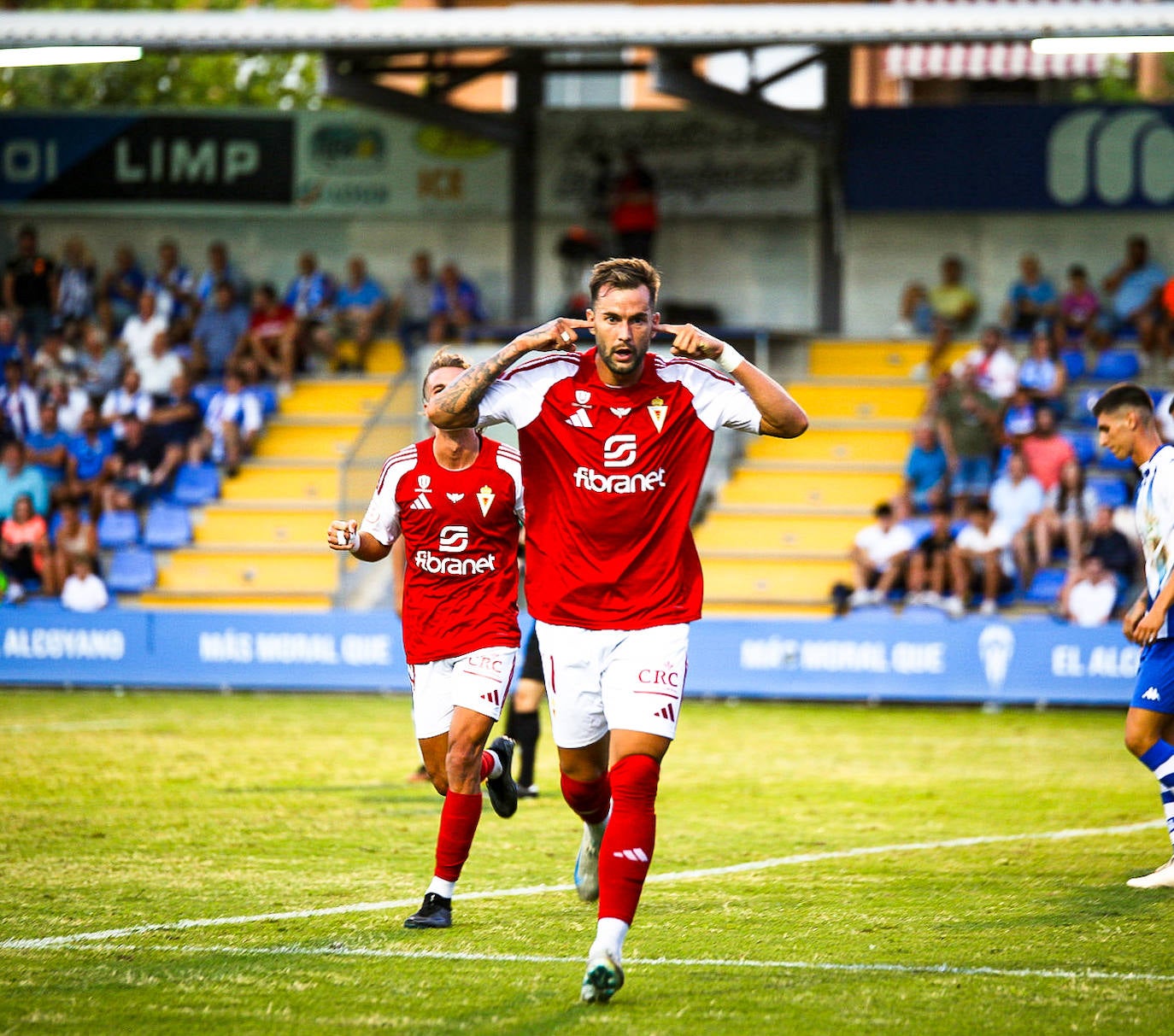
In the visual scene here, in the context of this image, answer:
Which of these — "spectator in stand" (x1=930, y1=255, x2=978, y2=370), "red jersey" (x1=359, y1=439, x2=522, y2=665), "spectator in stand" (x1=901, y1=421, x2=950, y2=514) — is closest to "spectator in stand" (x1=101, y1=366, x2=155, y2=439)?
"spectator in stand" (x1=901, y1=421, x2=950, y2=514)

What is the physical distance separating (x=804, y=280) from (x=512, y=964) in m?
19.7

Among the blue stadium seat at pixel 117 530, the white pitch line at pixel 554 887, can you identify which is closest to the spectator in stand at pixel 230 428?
the blue stadium seat at pixel 117 530

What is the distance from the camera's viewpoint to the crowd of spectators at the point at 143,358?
21344 mm

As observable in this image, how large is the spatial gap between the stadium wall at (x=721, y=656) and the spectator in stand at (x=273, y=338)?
21.1ft

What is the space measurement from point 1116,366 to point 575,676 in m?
17.3

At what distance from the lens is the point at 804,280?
24969 millimetres

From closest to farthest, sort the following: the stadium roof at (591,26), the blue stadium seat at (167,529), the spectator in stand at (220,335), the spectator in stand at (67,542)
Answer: the stadium roof at (591,26) → the spectator in stand at (67,542) → the blue stadium seat at (167,529) → the spectator in stand at (220,335)

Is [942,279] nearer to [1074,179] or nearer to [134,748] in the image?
[1074,179]

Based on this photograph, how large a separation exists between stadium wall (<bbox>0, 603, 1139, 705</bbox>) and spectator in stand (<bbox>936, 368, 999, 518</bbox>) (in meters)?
3.46

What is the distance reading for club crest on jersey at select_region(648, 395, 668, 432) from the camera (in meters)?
6.14

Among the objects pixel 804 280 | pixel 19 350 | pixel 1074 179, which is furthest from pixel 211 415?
pixel 1074 179

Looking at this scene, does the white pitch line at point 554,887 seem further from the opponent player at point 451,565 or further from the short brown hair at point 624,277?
the short brown hair at point 624,277

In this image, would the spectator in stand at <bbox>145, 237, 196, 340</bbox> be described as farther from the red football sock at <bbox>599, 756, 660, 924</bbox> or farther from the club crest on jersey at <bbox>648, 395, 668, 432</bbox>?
the red football sock at <bbox>599, 756, 660, 924</bbox>

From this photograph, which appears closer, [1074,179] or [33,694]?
[33,694]
